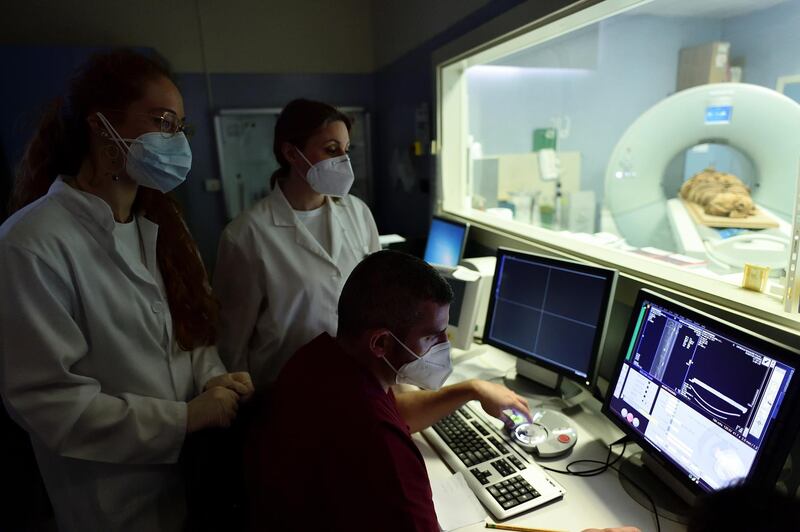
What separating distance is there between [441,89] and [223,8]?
1773 millimetres

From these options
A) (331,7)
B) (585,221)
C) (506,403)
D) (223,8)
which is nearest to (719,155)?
(585,221)

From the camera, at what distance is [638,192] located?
2.63 meters

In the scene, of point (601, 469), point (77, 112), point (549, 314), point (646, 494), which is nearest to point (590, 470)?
point (601, 469)

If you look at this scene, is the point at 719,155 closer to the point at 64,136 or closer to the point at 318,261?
the point at 318,261

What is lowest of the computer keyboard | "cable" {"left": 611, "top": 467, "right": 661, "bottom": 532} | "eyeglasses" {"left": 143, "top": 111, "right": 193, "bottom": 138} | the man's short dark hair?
"cable" {"left": 611, "top": 467, "right": 661, "bottom": 532}

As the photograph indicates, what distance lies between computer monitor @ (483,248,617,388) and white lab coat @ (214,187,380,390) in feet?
1.81

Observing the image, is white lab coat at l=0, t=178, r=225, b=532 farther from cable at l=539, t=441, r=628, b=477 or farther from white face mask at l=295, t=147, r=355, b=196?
cable at l=539, t=441, r=628, b=477

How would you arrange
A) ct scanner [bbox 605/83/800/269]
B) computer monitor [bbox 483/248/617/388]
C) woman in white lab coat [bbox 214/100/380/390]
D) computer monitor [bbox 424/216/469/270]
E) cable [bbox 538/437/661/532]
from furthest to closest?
computer monitor [bbox 424/216/469/270], ct scanner [bbox 605/83/800/269], woman in white lab coat [bbox 214/100/380/390], computer monitor [bbox 483/248/617/388], cable [bbox 538/437/661/532]

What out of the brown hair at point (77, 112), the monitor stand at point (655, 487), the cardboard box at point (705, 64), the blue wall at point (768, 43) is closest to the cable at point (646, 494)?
the monitor stand at point (655, 487)

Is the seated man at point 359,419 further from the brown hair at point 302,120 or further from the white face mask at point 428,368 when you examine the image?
the brown hair at point 302,120

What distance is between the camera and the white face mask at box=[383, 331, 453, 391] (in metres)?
0.98

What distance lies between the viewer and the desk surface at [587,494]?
0.96 m

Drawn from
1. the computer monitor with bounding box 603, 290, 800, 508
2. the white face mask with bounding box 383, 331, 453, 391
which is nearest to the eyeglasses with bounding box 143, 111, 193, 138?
the white face mask with bounding box 383, 331, 453, 391

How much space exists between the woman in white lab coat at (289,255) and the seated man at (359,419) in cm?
46
